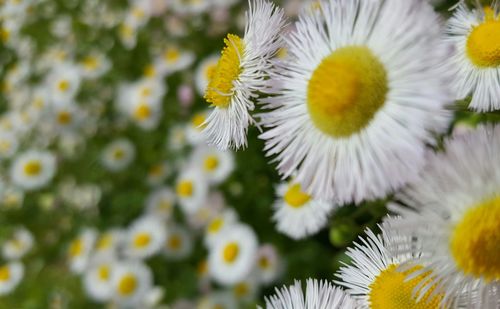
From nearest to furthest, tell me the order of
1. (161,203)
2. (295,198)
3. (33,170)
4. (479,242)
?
(479,242), (295,198), (161,203), (33,170)

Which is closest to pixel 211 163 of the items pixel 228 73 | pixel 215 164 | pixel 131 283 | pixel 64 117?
pixel 215 164

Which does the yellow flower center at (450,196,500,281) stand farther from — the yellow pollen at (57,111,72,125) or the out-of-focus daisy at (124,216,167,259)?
the yellow pollen at (57,111,72,125)

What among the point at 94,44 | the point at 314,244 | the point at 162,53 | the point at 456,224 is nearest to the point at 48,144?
the point at 94,44

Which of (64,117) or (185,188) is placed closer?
(185,188)

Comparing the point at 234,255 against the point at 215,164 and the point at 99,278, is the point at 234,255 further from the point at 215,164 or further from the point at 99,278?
the point at 99,278

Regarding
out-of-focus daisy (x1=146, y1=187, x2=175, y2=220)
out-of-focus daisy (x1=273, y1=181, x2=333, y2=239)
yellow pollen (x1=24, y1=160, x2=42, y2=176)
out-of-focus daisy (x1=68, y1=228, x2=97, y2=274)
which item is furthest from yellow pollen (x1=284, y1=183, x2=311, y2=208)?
yellow pollen (x1=24, y1=160, x2=42, y2=176)

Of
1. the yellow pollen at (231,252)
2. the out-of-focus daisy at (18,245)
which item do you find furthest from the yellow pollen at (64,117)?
the yellow pollen at (231,252)

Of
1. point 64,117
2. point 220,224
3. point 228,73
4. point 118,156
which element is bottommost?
point 228,73
